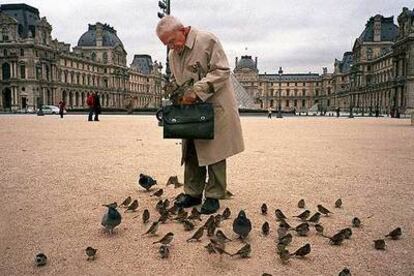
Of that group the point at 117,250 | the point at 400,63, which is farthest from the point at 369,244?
the point at 400,63

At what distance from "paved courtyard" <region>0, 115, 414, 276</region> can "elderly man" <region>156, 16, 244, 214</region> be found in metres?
0.50

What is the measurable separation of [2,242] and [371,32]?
8827 centimetres

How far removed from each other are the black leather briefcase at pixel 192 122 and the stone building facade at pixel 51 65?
4692cm

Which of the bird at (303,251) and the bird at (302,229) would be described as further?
the bird at (302,229)

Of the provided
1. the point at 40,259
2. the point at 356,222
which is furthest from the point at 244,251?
the point at 40,259

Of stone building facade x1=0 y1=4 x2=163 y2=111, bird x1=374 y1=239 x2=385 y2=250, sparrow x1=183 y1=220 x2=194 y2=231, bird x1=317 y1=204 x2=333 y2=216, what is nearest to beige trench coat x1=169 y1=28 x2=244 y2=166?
sparrow x1=183 y1=220 x2=194 y2=231

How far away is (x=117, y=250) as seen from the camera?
2.93m

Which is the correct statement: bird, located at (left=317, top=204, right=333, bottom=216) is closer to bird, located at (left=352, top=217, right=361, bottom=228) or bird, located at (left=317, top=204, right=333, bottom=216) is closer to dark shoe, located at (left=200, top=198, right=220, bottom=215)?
bird, located at (left=352, top=217, right=361, bottom=228)

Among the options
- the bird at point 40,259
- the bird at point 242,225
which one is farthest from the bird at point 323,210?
the bird at point 40,259

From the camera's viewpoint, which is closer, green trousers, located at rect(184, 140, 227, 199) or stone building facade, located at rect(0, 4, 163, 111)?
green trousers, located at rect(184, 140, 227, 199)

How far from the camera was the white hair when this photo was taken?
11.9ft

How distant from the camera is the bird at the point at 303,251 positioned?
2727 millimetres

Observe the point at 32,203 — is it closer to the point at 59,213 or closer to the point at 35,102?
the point at 59,213

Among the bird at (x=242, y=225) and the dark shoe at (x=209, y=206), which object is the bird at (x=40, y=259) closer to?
the bird at (x=242, y=225)
